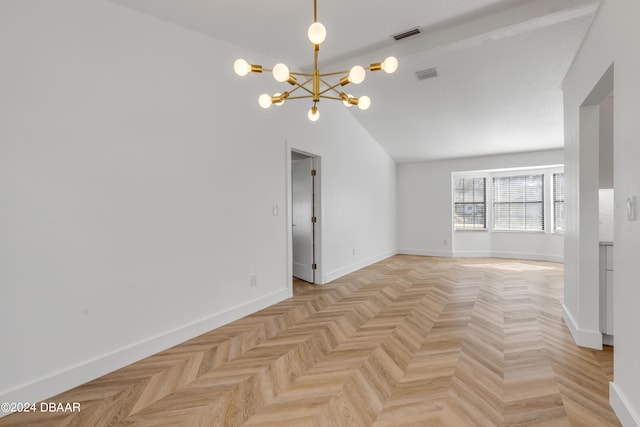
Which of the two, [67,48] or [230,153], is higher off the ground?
[67,48]

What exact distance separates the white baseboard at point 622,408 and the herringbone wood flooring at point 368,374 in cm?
5

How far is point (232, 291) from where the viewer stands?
340cm

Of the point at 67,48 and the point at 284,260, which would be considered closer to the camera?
the point at 67,48

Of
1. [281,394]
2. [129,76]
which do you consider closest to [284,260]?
[281,394]

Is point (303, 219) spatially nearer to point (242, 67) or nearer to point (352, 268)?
point (352, 268)

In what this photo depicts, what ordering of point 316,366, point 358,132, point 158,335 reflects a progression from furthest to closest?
1. point 358,132
2. point 158,335
3. point 316,366

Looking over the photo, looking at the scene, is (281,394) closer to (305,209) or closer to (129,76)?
(129,76)

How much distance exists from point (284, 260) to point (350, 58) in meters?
2.72

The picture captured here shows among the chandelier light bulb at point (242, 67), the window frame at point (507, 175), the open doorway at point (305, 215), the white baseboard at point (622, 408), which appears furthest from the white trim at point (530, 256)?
the chandelier light bulb at point (242, 67)

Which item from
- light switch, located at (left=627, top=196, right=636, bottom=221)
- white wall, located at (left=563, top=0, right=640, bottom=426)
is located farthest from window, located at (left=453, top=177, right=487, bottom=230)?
light switch, located at (left=627, top=196, right=636, bottom=221)

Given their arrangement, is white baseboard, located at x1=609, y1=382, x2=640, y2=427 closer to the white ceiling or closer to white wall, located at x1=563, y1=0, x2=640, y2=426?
white wall, located at x1=563, y1=0, x2=640, y2=426

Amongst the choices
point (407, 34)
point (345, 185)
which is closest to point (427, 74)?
point (407, 34)

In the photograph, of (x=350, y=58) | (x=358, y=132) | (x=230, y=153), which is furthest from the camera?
(x=358, y=132)

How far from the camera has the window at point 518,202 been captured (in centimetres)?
698
